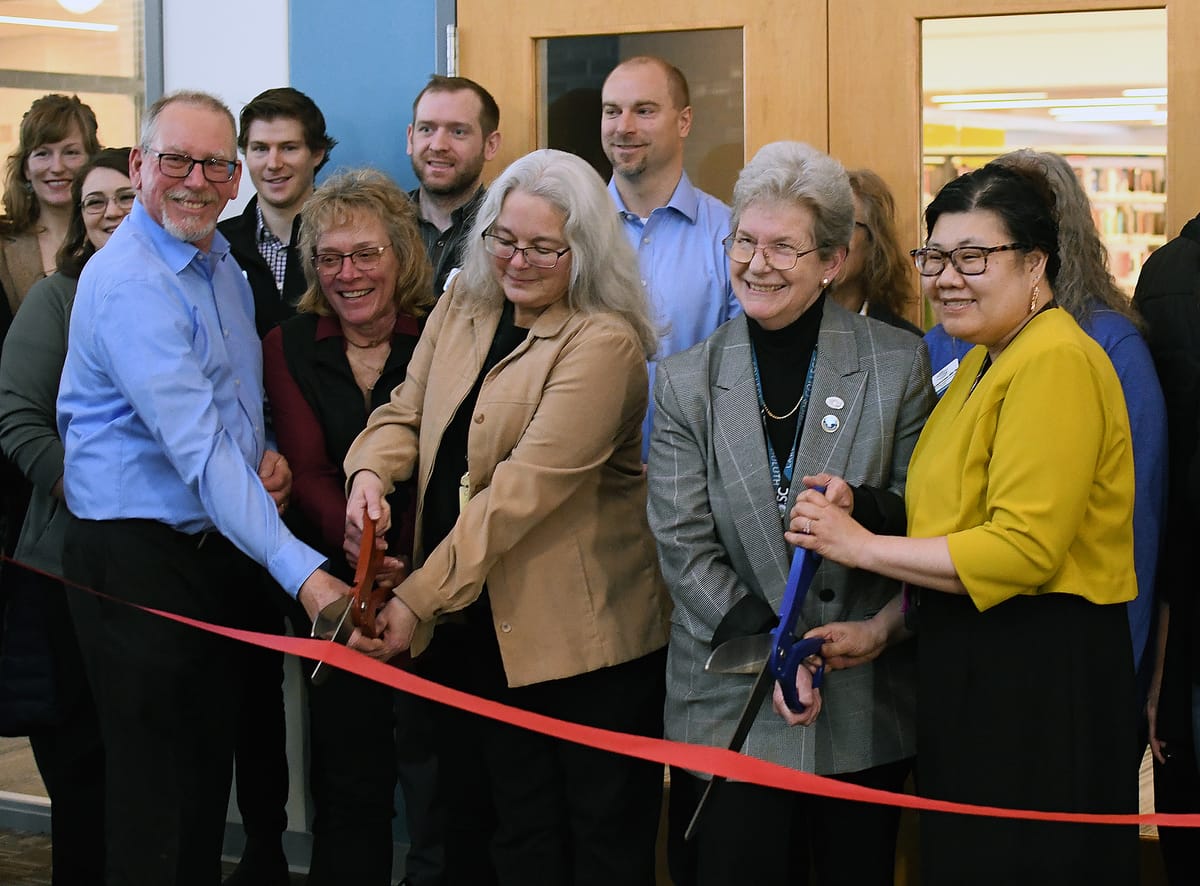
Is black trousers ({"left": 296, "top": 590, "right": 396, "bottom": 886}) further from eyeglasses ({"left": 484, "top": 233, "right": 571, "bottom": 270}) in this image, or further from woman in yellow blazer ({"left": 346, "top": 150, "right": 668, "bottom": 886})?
eyeglasses ({"left": 484, "top": 233, "right": 571, "bottom": 270})

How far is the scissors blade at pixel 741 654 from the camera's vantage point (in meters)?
→ 2.53

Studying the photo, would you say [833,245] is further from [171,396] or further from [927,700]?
[171,396]

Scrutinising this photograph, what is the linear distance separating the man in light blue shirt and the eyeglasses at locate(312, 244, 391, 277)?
0.77 metres

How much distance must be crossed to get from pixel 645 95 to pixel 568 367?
1.31 metres

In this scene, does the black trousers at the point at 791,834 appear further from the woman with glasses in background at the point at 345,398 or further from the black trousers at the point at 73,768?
the black trousers at the point at 73,768

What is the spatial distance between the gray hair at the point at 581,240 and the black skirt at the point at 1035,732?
2.88 ft

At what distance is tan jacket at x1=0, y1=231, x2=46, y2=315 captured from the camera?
4.09 m

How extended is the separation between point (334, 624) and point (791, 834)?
0.94 metres

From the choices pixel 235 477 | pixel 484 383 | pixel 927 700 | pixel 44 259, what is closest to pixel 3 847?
pixel 44 259

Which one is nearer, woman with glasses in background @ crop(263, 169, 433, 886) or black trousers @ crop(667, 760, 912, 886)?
black trousers @ crop(667, 760, 912, 886)

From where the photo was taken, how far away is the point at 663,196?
388 centimetres

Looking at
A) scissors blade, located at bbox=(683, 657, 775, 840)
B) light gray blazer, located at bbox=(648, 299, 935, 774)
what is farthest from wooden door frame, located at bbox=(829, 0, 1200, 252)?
scissors blade, located at bbox=(683, 657, 775, 840)

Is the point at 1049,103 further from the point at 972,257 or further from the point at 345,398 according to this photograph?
the point at 345,398

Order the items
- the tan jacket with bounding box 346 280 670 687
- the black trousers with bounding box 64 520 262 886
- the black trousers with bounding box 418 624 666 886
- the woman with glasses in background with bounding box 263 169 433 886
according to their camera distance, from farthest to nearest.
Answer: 1. the woman with glasses in background with bounding box 263 169 433 886
2. the black trousers with bounding box 64 520 262 886
3. the black trousers with bounding box 418 624 666 886
4. the tan jacket with bounding box 346 280 670 687
